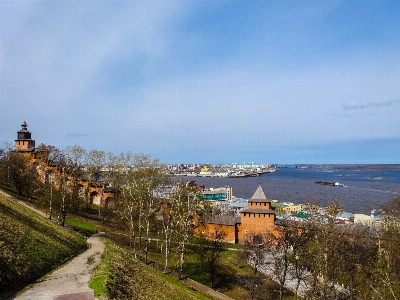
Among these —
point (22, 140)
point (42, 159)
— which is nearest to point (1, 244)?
point (42, 159)

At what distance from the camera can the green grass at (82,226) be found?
100 feet

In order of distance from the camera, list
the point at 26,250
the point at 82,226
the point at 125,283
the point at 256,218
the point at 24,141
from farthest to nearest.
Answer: the point at 24,141 → the point at 256,218 → the point at 82,226 → the point at 26,250 → the point at 125,283

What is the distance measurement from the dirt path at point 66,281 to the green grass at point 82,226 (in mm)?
13976

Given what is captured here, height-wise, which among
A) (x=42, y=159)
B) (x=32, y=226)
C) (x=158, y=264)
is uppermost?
(x=42, y=159)

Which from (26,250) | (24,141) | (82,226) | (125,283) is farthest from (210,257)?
(24,141)

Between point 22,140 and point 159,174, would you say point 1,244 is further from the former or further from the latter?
point 22,140

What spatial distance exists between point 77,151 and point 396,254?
35.6 m

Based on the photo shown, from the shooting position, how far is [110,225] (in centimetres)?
3569

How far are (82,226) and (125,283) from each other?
2017 centimetres

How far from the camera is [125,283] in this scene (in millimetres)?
13867

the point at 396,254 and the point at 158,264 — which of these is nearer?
the point at 396,254

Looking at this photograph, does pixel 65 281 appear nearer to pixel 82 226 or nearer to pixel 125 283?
pixel 125 283

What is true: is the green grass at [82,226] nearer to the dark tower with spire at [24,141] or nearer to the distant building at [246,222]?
the distant building at [246,222]

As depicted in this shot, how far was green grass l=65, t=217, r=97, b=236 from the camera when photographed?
100 ft
